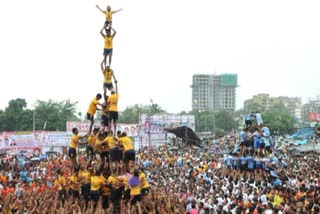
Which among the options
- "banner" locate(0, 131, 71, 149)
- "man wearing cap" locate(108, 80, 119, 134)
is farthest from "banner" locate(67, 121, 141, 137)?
"man wearing cap" locate(108, 80, 119, 134)

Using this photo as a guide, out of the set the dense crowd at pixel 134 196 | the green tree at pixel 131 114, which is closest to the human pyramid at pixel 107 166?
the dense crowd at pixel 134 196

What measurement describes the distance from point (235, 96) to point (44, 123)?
110986 mm

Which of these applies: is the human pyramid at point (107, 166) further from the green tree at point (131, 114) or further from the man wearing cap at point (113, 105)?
the green tree at point (131, 114)

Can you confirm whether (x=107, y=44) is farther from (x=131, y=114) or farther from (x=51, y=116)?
(x=131, y=114)

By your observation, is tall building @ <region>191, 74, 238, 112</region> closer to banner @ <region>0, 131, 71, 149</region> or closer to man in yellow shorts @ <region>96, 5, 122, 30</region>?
banner @ <region>0, 131, 71, 149</region>

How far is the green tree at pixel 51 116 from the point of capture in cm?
5688

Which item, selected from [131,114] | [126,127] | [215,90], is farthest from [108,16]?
[215,90]

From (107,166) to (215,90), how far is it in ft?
481

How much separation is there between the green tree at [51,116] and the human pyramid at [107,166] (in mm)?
39400

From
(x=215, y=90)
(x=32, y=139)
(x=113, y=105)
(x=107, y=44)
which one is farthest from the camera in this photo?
(x=215, y=90)

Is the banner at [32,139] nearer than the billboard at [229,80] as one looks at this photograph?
Yes

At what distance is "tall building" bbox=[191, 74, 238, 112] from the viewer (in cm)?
15675

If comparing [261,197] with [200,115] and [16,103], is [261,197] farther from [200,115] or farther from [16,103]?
[200,115]

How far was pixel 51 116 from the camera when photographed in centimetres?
5691
